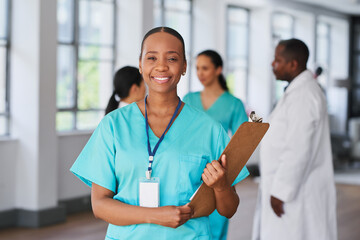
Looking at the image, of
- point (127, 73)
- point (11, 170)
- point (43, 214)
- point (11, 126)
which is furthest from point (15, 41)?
point (127, 73)

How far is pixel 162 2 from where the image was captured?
8766 mm

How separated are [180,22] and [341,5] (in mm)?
5381

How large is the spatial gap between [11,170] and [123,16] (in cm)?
270

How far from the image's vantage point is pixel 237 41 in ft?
Result: 35.9

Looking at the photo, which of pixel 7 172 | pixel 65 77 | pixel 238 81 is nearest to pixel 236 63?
pixel 238 81

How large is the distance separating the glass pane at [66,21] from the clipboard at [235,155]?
557cm

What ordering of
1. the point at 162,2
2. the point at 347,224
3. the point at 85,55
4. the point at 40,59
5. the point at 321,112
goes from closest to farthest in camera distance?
the point at 321,112
the point at 40,59
the point at 347,224
the point at 85,55
the point at 162,2

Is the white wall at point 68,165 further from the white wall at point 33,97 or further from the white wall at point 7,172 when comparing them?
the white wall at point 7,172

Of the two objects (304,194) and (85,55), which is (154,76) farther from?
(85,55)

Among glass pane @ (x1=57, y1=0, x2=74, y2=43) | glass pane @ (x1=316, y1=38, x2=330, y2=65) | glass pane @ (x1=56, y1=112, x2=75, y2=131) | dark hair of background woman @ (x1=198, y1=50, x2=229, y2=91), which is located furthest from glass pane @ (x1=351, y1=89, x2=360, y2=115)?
dark hair of background woman @ (x1=198, y1=50, x2=229, y2=91)

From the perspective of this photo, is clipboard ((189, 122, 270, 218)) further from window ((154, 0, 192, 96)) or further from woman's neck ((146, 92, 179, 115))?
window ((154, 0, 192, 96))

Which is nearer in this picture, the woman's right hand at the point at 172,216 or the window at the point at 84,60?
the woman's right hand at the point at 172,216

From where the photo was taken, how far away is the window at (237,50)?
10.7 m

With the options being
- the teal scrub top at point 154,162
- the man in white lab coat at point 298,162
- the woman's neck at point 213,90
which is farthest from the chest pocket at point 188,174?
the woman's neck at point 213,90
